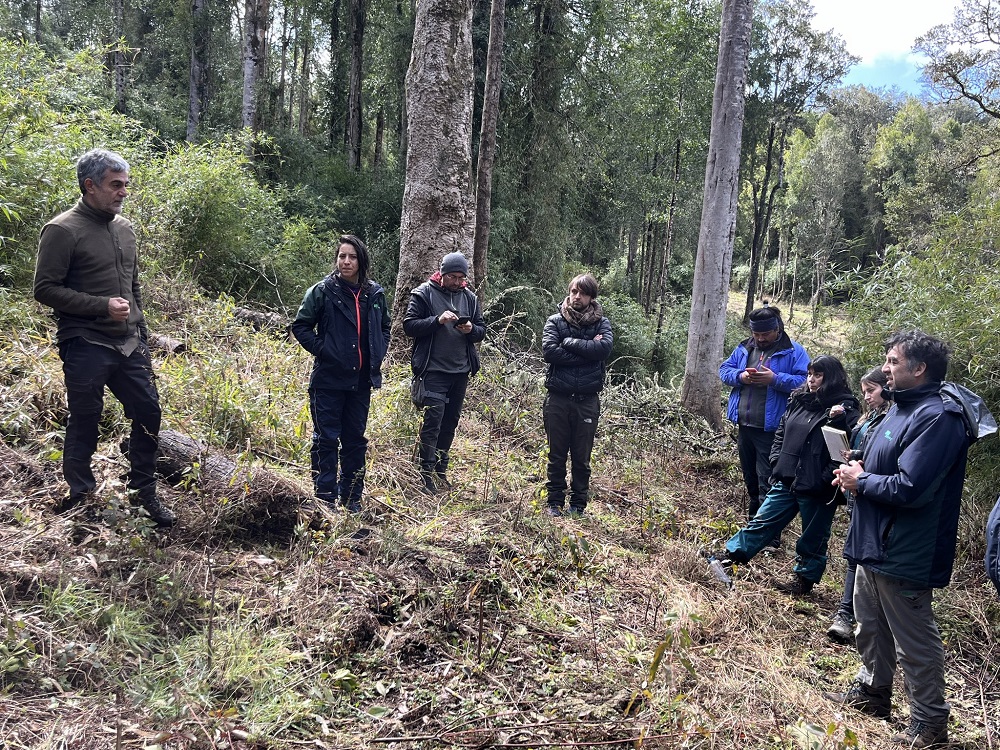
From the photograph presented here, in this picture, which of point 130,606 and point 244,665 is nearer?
point 244,665

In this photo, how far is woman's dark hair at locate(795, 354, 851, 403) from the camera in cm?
477

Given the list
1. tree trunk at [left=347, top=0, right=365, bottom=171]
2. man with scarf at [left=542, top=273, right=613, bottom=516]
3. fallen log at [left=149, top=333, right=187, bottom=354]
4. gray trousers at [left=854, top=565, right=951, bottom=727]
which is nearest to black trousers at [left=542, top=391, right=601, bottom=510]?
man with scarf at [left=542, top=273, right=613, bottom=516]

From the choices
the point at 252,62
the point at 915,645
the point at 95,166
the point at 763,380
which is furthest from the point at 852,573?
the point at 252,62

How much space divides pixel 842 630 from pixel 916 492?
1686 mm

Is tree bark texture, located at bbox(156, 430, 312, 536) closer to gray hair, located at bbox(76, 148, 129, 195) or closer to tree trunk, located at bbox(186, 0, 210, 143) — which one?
gray hair, located at bbox(76, 148, 129, 195)

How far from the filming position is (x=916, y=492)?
3182mm

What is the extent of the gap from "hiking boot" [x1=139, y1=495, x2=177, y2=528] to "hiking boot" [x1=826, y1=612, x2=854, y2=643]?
4403 millimetres

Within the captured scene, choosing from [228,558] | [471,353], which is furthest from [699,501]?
[228,558]

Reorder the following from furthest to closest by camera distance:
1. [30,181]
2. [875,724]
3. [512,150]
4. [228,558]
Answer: [512,150] → [30,181] → [228,558] → [875,724]

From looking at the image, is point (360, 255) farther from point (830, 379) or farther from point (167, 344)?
point (830, 379)

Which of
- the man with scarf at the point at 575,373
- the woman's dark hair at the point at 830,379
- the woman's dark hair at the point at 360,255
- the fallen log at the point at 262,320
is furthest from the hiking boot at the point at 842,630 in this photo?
the fallen log at the point at 262,320

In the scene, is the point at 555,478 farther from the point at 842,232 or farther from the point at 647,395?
the point at 842,232

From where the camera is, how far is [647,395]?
881cm

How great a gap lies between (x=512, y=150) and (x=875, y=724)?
12.9 meters
